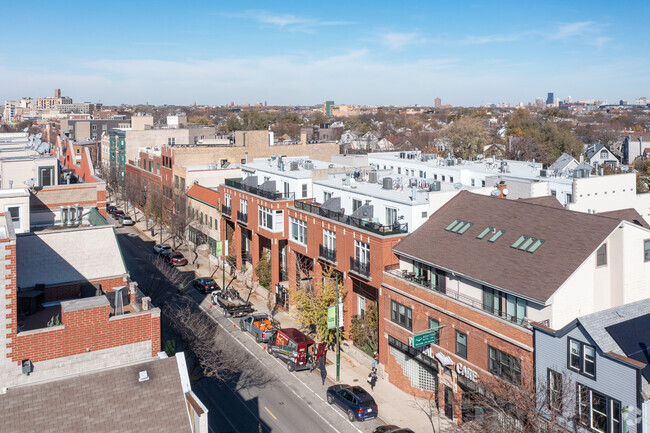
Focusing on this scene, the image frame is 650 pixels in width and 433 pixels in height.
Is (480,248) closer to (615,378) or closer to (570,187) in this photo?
(615,378)

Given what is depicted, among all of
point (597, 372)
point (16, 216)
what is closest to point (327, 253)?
point (16, 216)

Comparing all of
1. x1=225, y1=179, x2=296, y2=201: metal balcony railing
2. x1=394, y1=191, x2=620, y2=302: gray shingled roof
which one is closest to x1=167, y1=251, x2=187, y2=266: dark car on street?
x1=225, y1=179, x2=296, y2=201: metal balcony railing

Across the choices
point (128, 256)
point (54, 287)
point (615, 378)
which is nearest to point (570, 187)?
point (615, 378)

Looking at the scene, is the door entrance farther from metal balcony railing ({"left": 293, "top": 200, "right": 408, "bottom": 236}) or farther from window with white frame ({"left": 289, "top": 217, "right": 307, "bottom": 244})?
window with white frame ({"left": 289, "top": 217, "right": 307, "bottom": 244})

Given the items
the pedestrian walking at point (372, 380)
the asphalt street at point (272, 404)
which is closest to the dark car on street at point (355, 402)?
the asphalt street at point (272, 404)

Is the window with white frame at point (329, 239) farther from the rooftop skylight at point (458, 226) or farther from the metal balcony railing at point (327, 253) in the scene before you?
the rooftop skylight at point (458, 226)
